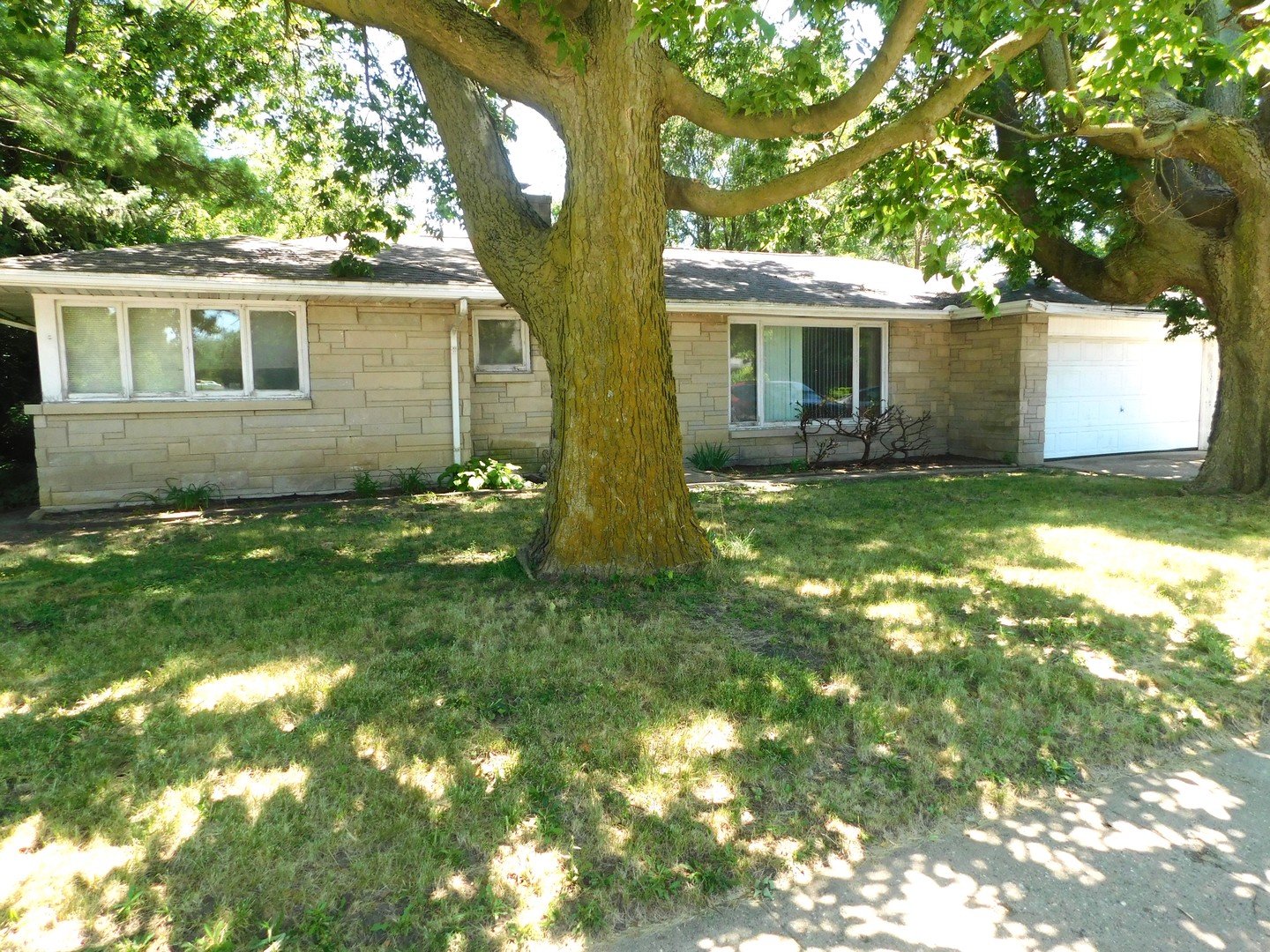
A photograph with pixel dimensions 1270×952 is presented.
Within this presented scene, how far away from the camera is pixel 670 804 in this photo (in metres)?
3.06

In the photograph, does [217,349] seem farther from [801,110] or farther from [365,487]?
[801,110]

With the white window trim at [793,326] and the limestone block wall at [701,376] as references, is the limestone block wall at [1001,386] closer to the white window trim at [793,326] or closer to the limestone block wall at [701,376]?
the white window trim at [793,326]

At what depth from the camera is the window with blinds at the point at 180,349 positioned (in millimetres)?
9633

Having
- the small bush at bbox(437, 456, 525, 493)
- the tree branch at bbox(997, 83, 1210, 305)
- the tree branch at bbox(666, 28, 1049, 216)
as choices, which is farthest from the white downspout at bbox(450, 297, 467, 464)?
the tree branch at bbox(997, 83, 1210, 305)

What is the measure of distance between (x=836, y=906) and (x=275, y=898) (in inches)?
71.2

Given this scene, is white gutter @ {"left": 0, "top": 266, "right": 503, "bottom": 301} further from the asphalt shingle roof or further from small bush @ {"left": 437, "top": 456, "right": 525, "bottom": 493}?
small bush @ {"left": 437, "top": 456, "right": 525, "bottom": 493}

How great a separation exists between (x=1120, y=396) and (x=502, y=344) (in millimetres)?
11824

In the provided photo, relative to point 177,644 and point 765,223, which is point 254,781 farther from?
point 765,223

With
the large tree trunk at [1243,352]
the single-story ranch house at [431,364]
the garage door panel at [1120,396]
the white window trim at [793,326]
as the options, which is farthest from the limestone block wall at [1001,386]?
the large tree trunk at [1243,352]

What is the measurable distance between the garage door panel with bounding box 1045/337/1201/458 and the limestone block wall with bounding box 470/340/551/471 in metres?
8.99

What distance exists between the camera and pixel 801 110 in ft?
19.6

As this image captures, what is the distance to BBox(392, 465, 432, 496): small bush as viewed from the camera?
35.1 feet

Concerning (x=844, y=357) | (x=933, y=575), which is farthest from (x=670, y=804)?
(x=844, y=357)

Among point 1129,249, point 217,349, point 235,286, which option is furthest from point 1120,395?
point 217,349
